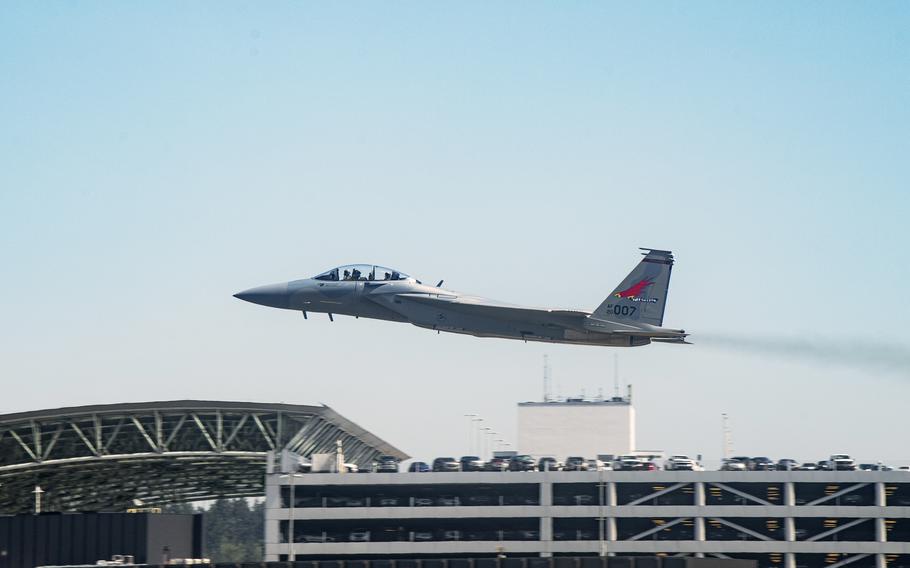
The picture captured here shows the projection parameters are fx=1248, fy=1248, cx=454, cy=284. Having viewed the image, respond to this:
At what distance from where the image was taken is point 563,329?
55.1m

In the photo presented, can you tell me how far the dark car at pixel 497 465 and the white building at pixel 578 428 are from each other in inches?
1130

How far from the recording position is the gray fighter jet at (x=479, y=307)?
179ft

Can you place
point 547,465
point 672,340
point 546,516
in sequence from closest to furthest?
point 672,340 < point 546,516 < point 547,465

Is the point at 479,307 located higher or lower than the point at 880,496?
higher

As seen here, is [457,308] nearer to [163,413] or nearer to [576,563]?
[576,563]

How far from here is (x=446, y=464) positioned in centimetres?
7731

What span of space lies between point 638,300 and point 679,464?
26184 mm

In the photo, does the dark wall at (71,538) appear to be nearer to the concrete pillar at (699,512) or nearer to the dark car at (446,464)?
the dark car at (446,464)

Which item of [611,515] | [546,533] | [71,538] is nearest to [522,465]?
[546,533]

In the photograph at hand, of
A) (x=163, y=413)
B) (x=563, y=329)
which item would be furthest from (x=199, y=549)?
(x=563, y=329)

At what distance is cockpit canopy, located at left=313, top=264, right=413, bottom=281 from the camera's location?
57.6m

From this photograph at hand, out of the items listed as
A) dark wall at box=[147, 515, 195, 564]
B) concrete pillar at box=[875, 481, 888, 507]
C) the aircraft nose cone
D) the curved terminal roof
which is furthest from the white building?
the aircraft nose cone

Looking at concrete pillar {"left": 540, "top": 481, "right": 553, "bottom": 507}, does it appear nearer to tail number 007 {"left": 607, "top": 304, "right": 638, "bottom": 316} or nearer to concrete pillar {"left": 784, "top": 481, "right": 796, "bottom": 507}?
concrete pillar {"left": 784, "top": 481, "right": 796, "bottom": 507}

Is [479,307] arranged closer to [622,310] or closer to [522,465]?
[622,310]
